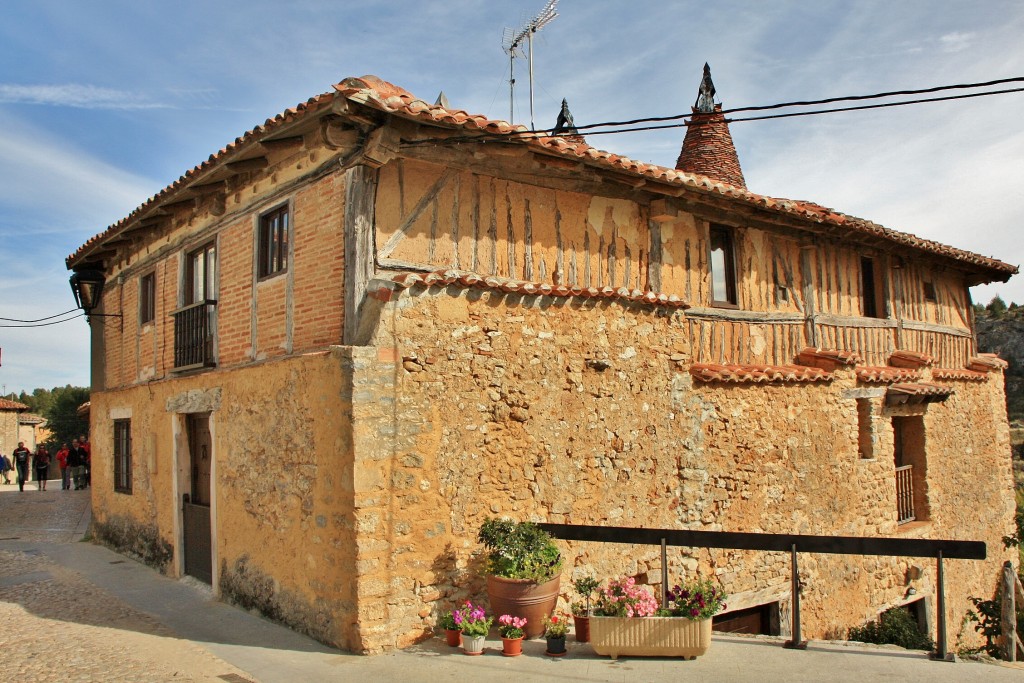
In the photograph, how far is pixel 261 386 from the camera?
325 inches

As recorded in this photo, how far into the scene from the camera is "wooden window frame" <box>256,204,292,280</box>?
8.44 metres

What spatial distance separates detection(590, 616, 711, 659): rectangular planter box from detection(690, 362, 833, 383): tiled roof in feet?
12.0

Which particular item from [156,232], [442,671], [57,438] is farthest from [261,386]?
[57,438]

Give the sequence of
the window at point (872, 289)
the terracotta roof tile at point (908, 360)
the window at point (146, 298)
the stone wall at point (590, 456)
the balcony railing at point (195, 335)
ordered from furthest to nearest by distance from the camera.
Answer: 1. the window at point (872, 289)
2. the terracotta roof tile at point (908, 360)
3. the window at point (146, 298)
4. the balcony railing at point (195, 335)
5. the stone wall at point (590, 456)

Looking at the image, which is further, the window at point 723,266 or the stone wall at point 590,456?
the window at point 723,266

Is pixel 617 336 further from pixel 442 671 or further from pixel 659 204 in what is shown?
pixel 442 671

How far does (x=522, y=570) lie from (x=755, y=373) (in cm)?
463

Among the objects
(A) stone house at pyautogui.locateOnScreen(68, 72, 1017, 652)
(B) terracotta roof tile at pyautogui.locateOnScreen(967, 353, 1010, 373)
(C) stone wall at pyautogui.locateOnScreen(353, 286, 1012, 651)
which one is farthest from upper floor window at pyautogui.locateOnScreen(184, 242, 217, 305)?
(B) terracotta roof tile at pyautogui.locateOnScreen(967, 353, 1010, 373)

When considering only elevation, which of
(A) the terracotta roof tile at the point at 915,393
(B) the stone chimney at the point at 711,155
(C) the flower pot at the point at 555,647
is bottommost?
(C) the flower pot at the point at 555,647

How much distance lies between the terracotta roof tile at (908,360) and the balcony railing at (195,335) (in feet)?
35.9

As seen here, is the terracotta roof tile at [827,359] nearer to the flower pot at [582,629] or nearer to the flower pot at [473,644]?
the flower pot at [582,629]

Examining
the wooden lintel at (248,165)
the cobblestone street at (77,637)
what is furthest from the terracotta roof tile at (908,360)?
the cobblestone street at (77,637)

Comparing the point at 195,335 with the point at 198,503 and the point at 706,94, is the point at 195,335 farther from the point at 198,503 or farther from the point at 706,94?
the point at 706,94

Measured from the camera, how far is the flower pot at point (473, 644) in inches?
258
